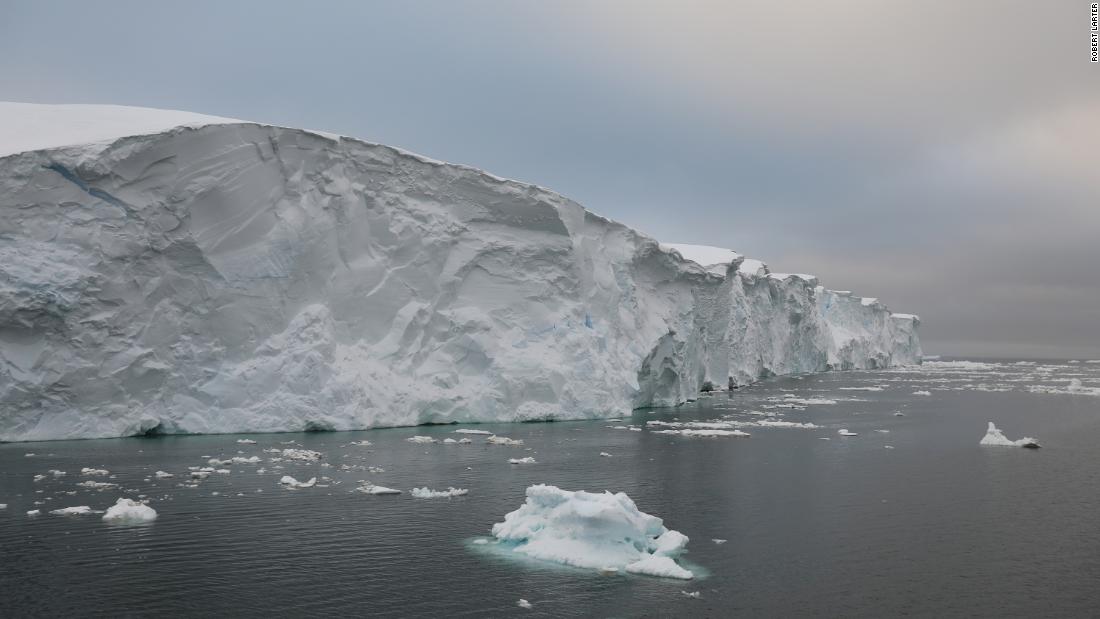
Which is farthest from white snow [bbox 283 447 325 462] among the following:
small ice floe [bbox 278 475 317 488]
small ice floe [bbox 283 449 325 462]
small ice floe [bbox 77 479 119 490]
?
small ice floe [bbox 77 479 119 490]

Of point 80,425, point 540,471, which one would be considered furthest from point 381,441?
point 80,425

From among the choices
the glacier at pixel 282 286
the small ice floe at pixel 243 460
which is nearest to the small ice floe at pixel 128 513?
the small ice floe at pixel 243 460

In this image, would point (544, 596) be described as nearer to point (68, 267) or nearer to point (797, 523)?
point (797, 523)

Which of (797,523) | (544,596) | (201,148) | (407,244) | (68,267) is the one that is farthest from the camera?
(407,244)

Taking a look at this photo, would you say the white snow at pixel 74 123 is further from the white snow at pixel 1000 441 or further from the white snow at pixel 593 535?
the white snow at pixel 1000 441

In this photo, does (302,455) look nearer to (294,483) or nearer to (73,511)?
(294,483)

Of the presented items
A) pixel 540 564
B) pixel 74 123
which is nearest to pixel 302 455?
pixel 540 564

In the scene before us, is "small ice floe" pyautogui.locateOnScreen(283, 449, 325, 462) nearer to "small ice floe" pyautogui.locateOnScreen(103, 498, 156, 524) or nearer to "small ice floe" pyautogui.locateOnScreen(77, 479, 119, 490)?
"small ice floe" pyautogui.locateOnScreen(77, 479, 119, 490)
